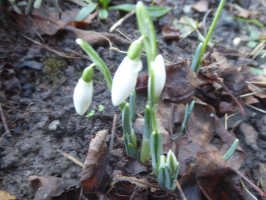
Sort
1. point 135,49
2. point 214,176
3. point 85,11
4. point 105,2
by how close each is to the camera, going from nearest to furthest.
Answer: point 135,49
point 214,176
point 85,11
point 105,2

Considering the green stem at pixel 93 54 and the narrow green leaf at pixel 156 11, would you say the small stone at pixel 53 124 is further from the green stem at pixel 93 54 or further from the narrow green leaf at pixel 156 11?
the narrow green leaf at pixel 156 11

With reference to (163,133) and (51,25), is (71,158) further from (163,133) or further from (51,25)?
(51,25)

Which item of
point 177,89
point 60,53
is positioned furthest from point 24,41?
point 177,89

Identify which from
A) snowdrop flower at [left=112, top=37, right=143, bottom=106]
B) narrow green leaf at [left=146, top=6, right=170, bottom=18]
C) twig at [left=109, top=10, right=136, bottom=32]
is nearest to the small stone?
snowdrop flower at [left=112, top=37, right=143, bottom=106]

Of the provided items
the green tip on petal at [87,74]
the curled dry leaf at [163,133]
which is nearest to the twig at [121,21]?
the curled dry leaf at [163,133]

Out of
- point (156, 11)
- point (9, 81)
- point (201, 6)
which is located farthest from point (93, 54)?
point (201, 6)

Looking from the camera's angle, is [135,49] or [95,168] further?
[95,168]
